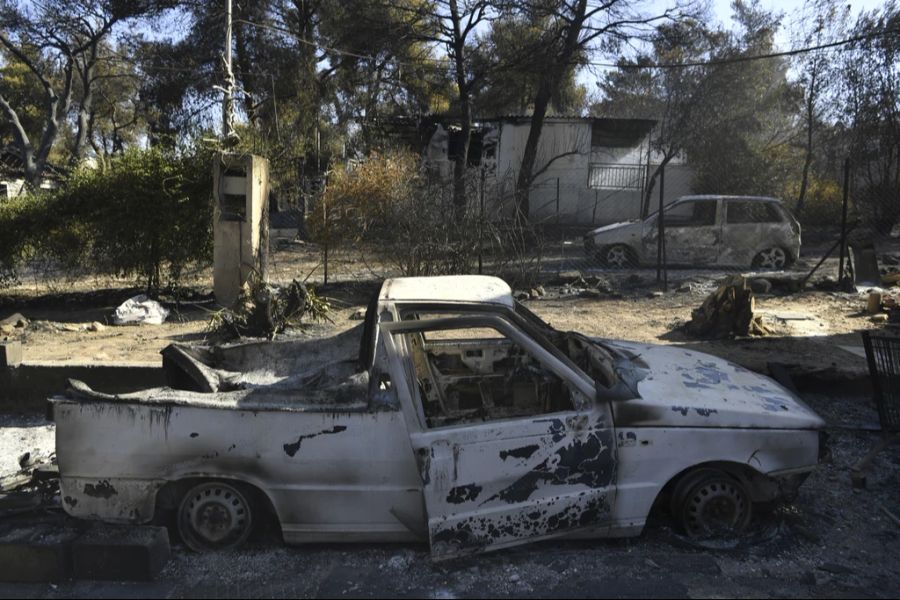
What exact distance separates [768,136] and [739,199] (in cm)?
959

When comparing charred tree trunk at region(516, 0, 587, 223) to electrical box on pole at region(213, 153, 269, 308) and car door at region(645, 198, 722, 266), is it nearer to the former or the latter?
car door at region(645, 198, 722, 266)

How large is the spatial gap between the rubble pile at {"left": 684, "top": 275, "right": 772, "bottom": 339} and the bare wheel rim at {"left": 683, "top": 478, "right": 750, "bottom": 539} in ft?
15.6

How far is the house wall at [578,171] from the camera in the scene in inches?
812

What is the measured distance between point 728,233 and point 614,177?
850cm

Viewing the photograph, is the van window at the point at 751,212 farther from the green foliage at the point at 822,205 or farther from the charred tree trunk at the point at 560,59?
the green foliage at the point at 822,205

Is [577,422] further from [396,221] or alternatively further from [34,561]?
[396,221]

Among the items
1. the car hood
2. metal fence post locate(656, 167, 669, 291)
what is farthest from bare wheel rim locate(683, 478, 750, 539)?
metal fence post locate(656, 167, 669, 291)

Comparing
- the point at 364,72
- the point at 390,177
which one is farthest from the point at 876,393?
the point at 364,72

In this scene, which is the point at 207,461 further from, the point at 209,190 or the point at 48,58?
the point at 48,58

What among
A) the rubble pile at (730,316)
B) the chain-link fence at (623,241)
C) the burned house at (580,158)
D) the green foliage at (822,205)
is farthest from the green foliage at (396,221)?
the green foliage at (822,205)

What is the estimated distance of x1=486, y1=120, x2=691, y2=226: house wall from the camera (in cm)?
2062


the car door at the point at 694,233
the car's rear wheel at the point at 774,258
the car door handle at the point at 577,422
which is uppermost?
the car door at the point at 694,233

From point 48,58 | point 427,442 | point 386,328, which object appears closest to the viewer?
point 427,442

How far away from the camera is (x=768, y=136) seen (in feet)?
68.7
